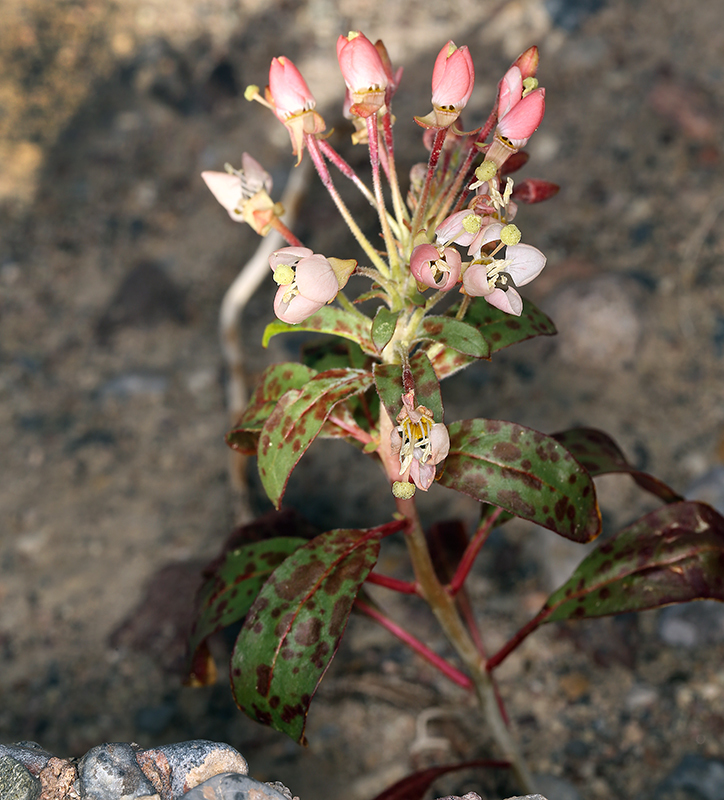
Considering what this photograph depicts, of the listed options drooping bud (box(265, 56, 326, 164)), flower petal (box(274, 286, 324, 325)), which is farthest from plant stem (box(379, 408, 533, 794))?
drooping bud (box(265, 56, 326, 164))

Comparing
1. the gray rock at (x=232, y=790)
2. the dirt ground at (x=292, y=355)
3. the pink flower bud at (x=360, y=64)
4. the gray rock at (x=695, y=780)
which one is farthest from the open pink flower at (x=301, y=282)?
the gray rock at (x=695, y=780)

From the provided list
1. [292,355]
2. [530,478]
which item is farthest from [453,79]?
[292,355]

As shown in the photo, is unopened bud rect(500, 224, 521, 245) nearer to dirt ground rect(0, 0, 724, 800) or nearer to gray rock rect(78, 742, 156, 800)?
gray rock rect(78, 742, 156, 800)

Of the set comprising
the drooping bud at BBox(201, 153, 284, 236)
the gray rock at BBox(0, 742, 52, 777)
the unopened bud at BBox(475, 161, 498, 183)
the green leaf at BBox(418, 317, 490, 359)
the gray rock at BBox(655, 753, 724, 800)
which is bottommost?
the gray rock at BBox(655, 753, 724, 800)

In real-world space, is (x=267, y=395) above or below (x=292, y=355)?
below

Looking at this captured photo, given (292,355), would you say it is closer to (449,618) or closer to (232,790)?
(449,618)

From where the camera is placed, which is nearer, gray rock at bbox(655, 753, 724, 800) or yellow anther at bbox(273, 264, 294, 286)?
yellow anther at bbox(273, 264, 294, 286)

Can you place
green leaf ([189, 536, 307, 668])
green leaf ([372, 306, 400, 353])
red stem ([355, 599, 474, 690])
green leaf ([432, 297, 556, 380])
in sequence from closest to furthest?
green leaf ([372, 306, 400, 353]), green leaf ([432, 297, 556, 380]), green leaf ([189, 536, 307, 668]), red stem ([355, 599, 474, 690])
